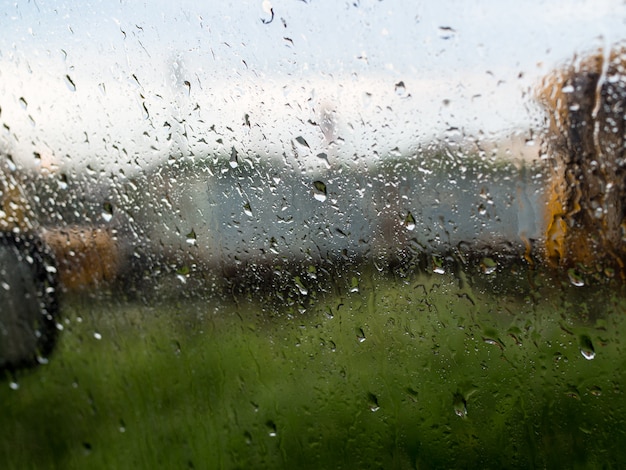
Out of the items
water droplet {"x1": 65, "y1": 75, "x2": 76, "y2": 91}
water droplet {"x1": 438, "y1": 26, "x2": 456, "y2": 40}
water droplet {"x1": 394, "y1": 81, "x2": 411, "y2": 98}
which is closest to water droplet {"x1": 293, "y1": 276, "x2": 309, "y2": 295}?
water droplet {"x1": 394, "y1": 81, "x2": 411, "y2": 98}

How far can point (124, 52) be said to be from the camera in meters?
1.13

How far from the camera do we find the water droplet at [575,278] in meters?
0.75

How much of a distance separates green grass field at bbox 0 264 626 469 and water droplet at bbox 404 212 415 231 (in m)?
0.09

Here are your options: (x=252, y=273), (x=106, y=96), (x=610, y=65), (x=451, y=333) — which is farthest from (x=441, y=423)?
(x=106, y=96)

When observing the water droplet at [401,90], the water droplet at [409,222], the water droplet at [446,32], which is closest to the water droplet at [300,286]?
the water droplet at [409,222]

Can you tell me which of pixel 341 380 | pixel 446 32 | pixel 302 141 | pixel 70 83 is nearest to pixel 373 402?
pixel 341 380

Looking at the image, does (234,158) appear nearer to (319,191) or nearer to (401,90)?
(319,191)

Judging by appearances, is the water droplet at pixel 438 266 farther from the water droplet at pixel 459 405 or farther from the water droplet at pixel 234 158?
the water droplet at pixel 234 158

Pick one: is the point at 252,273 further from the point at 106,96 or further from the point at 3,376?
the point at 3,376

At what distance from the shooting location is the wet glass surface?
745 mm

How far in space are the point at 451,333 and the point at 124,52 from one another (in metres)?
0.86

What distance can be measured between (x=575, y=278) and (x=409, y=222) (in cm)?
26

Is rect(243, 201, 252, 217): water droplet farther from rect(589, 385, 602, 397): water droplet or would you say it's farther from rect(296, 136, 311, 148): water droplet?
rect(589, 385, 602, 397): water droplet

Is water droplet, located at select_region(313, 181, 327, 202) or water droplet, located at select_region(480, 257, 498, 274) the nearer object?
water droplet, located at select_region(480, 257, 498, 274)
